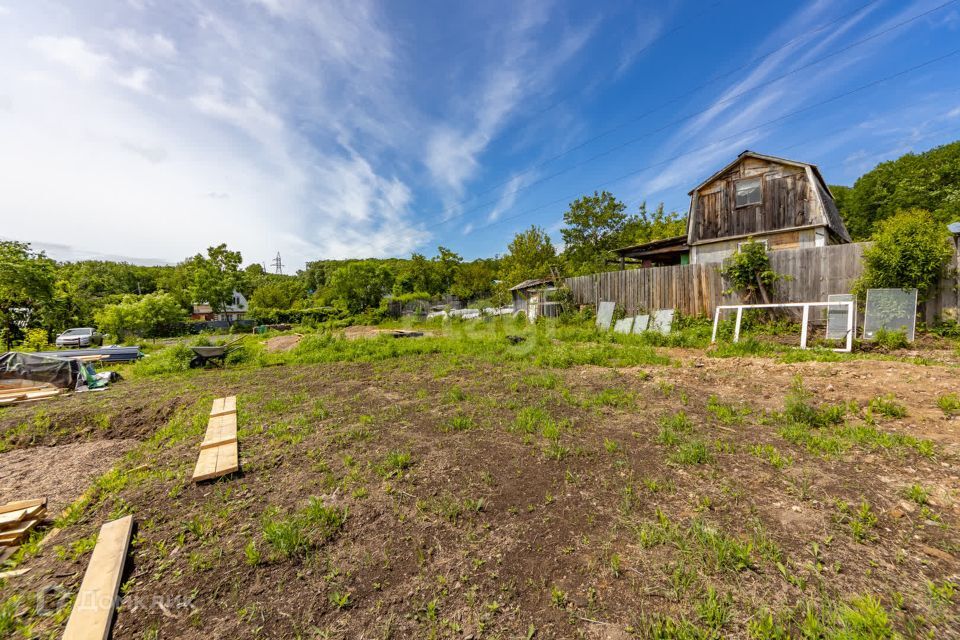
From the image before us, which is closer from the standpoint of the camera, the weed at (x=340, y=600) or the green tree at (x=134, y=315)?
the weed at (x=340, y=600)

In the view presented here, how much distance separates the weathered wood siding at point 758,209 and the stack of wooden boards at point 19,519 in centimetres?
1727

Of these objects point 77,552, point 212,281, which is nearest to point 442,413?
point 77,552

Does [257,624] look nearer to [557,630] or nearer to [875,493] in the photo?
[557,630]

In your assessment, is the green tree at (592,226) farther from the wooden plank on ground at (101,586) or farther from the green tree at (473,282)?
the wooden plank on ground at (101,586)

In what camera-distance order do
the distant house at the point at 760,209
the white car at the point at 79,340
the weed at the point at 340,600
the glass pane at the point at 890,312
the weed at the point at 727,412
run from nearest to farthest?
the weed at the point at 340,600, the weed at the point at 727,412, the glass pane at the point at 890,312, the distant house at the point at 760,209, the white car at the point at 79,340

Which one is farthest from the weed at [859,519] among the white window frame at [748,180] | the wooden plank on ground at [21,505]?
the white window frame at [748,180]

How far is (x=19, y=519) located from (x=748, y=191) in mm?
18294

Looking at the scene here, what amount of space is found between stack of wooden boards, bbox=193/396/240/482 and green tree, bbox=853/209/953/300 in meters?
12.5

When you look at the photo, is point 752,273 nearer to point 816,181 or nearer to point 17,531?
point 816,181

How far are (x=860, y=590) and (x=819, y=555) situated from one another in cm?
23

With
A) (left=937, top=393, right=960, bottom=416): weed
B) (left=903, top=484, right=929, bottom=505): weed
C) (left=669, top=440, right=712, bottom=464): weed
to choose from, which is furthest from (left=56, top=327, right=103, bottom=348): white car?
(left=937, top=393, right=960, bottom=416): weed

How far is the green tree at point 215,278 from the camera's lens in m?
31.1

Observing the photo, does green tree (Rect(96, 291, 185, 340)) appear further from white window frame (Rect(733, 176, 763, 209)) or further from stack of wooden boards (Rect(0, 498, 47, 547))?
white window frame (Rect(733, 176, 763, 209))

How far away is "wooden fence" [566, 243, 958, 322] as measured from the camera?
26.9 ft
